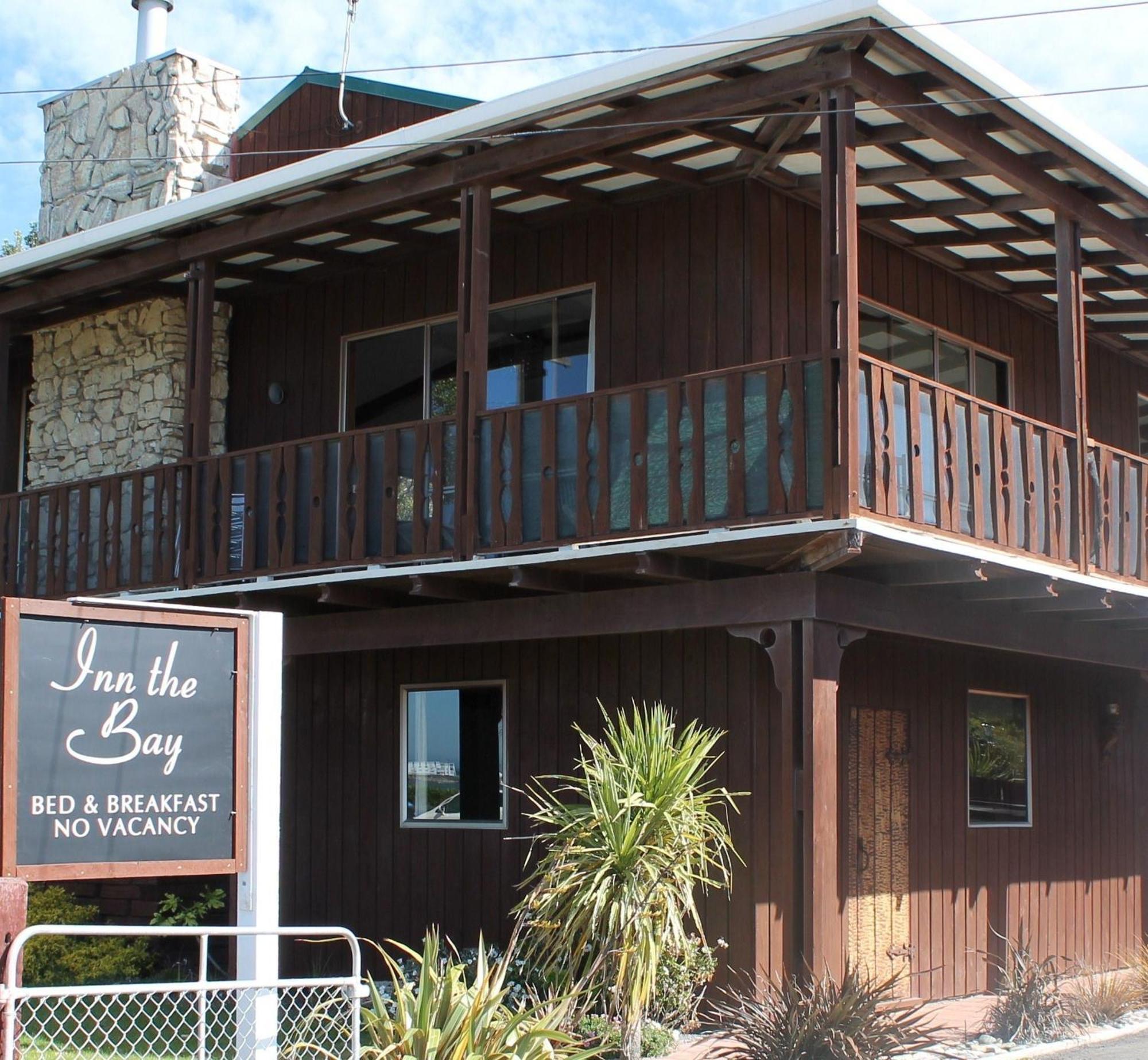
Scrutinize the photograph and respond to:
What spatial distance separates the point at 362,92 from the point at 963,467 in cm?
732

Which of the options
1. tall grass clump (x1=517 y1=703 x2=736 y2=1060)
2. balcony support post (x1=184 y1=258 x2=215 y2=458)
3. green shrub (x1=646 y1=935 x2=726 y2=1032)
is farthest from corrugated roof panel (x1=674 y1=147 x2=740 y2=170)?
green shrub (x1=646 y1=935 x2=726 y2=1032)

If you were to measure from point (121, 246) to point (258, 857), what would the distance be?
313 inches

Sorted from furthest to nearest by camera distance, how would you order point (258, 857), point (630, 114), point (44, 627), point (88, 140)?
point (88, 140) < point (630, 114) < point (258, 857) < point (44, 627)

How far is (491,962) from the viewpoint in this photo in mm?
11047

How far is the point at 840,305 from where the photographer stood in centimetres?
899

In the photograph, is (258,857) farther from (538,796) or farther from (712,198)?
(712,198)

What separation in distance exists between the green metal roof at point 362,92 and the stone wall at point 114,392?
224cm

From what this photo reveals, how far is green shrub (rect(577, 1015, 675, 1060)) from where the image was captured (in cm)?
913

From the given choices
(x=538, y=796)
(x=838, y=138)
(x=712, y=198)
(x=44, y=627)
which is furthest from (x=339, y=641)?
(x=44, y=627)

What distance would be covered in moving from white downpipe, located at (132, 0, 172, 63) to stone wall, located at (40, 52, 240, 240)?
869 millimetres

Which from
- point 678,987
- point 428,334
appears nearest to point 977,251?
point 428,334

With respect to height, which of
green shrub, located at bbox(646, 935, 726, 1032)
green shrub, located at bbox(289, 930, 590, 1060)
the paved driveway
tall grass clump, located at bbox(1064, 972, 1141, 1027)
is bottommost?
the paved driveway

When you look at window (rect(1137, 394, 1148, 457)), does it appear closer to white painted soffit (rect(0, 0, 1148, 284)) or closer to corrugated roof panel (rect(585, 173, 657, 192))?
white painted soffit (rect(0, 0, 1148, 284))

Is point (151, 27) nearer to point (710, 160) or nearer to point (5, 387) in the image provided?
point (5, 387)
